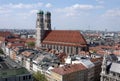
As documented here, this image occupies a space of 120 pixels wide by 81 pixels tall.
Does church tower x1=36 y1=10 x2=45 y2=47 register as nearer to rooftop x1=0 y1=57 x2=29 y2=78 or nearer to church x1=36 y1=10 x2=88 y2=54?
church x1=36 y1=10 x2=88 y2=54

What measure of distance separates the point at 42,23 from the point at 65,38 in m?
16.5

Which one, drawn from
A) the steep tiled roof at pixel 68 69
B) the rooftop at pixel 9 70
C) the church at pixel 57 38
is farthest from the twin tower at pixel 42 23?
the rooftop at pixel 9 70

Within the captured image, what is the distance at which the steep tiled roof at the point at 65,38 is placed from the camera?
119 metres

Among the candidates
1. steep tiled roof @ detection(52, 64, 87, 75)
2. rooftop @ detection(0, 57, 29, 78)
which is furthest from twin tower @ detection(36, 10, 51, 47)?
rooftop @ detection(0, 57, 29, 78)

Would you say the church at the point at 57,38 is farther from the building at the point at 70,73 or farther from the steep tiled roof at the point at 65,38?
the building at the point at 70,73

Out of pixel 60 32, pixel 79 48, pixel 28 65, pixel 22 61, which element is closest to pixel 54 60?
pixel 28 65

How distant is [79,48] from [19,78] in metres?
68.2

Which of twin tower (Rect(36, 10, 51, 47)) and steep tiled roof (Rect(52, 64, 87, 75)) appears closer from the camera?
steep tiled roof (Rect(52, 64, 87, 75))

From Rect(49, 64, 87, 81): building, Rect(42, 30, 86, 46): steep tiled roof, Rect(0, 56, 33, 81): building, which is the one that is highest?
Rect(42, 30, 86, 46): steep tiled roof

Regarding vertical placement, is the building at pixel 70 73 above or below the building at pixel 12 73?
below

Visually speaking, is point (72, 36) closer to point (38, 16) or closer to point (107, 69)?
point (38, 16)

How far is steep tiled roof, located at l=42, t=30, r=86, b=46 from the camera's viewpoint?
119 meters

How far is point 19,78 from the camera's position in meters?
52.7

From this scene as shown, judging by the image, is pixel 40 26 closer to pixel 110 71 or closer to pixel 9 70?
pixel 110 71
